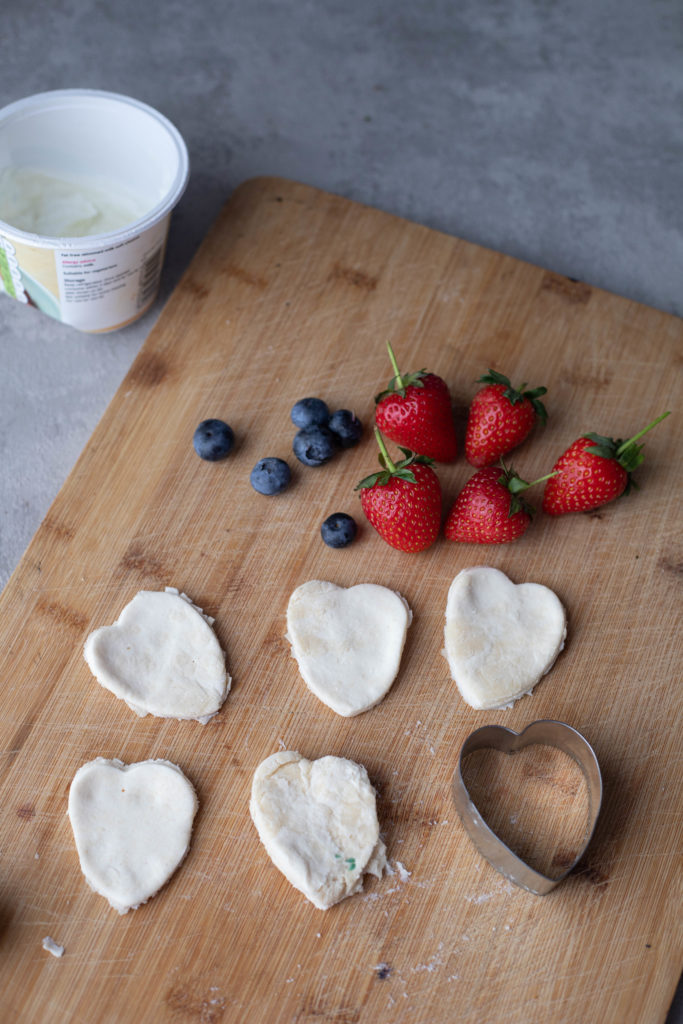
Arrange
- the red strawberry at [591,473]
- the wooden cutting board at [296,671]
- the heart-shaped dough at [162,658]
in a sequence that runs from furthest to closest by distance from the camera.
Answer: the red strawberry at [591,473] < the heart-shaped dough at [162,658] < the wooden cutting board at [296,671]

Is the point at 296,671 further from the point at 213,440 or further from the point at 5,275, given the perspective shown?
the point at 5,275

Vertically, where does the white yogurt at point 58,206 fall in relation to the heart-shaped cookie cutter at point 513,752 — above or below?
above

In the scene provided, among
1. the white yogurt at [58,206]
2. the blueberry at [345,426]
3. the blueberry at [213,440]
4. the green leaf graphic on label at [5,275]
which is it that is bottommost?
the blueberry at [213,440]

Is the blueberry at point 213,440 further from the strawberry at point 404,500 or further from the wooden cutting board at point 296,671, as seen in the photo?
the strawberry at point 404,500

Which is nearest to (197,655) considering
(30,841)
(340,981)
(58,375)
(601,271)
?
(30,841)

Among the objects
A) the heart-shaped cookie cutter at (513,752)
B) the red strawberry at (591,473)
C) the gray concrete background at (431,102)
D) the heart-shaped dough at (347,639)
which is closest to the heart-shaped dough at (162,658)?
the heart-shaped dough at (347,639)

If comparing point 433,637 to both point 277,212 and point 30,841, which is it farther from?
point 277,212
